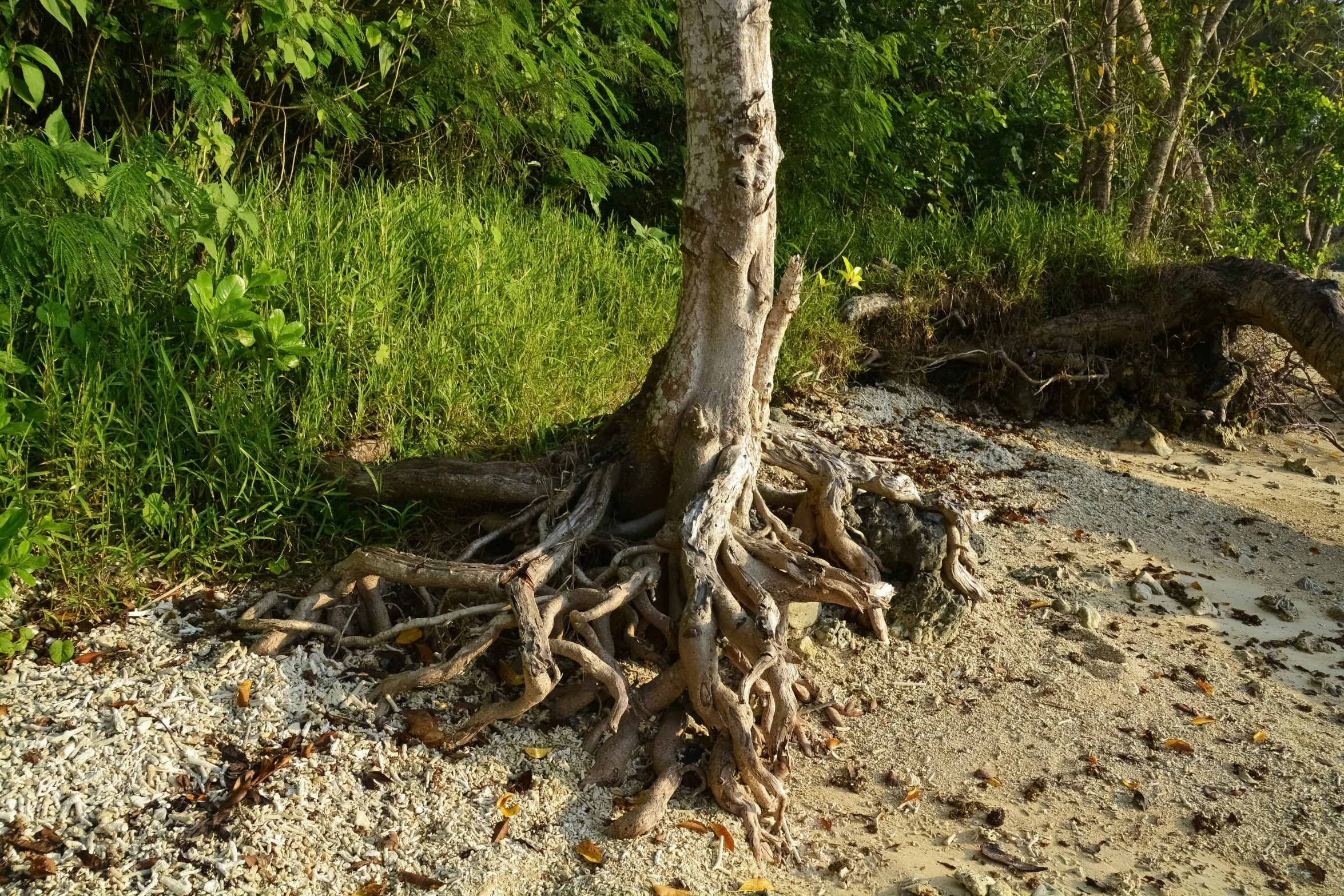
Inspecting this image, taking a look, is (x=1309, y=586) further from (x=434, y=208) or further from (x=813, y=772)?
(x=434, y=208)

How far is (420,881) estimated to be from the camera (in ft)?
9.53

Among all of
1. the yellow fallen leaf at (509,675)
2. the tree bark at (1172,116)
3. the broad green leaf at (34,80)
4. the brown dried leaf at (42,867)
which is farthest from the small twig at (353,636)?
the tree bark at (1172,116)

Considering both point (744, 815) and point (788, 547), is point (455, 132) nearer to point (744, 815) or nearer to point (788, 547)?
point (788, 547)

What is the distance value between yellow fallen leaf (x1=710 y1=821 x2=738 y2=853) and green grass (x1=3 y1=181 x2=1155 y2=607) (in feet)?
5.67

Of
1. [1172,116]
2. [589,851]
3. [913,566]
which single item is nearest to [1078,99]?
[1172,116]

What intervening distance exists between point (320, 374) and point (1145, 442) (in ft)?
18.1

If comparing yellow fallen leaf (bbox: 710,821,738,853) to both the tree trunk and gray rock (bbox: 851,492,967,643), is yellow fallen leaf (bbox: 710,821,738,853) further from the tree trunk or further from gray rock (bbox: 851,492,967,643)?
gray rock (bbox: 851,492,967,643)

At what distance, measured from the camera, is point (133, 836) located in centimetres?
285

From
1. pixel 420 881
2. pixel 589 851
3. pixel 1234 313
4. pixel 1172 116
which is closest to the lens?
pixel 420 881

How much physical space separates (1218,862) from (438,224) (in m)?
4.29

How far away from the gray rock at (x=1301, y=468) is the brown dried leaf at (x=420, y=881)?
658 centimetres

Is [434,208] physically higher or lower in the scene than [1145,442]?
higher

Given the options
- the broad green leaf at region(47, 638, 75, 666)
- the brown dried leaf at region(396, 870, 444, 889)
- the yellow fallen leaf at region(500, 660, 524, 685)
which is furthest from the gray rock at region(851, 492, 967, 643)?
the broad green leaf at region(47, 638, 75, 666)

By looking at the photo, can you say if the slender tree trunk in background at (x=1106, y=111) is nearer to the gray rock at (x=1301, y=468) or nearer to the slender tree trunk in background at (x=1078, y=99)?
the slender tree trunk in background at (x=1078, y=99)
